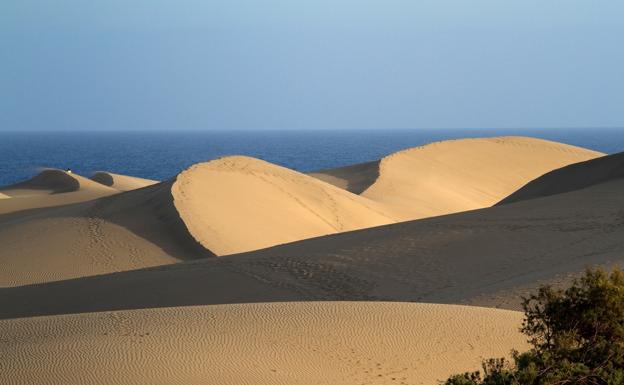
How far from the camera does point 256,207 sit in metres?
27.1

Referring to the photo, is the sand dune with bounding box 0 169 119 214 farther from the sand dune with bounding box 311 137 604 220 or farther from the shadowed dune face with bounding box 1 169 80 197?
the sand dune with bounding box 311 137 604 220

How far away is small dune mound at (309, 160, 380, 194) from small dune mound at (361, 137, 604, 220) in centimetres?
40

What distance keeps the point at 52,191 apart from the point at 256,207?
2044cm

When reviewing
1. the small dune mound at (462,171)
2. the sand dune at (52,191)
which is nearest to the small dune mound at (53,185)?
the sand dune at (52,191)

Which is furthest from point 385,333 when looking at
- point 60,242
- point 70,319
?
point 60,242

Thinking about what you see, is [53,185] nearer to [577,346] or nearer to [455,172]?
[455,172]

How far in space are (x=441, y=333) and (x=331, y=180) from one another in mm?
31093

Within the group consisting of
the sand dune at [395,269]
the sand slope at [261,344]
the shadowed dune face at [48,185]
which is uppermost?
the sand slope at [261,344]

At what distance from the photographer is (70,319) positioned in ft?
33.0

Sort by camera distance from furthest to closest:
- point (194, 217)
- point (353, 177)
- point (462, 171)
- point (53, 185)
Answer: point (53, 185), point (462, 171), point (353, 177), point (194, 217)

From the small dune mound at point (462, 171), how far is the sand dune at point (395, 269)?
52.6 feet

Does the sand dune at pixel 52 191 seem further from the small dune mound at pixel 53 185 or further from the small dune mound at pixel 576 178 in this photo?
the small dune mound at pixel 576 178

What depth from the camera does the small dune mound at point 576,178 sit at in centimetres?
2380

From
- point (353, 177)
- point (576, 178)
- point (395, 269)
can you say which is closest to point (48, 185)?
point (353, 177)
